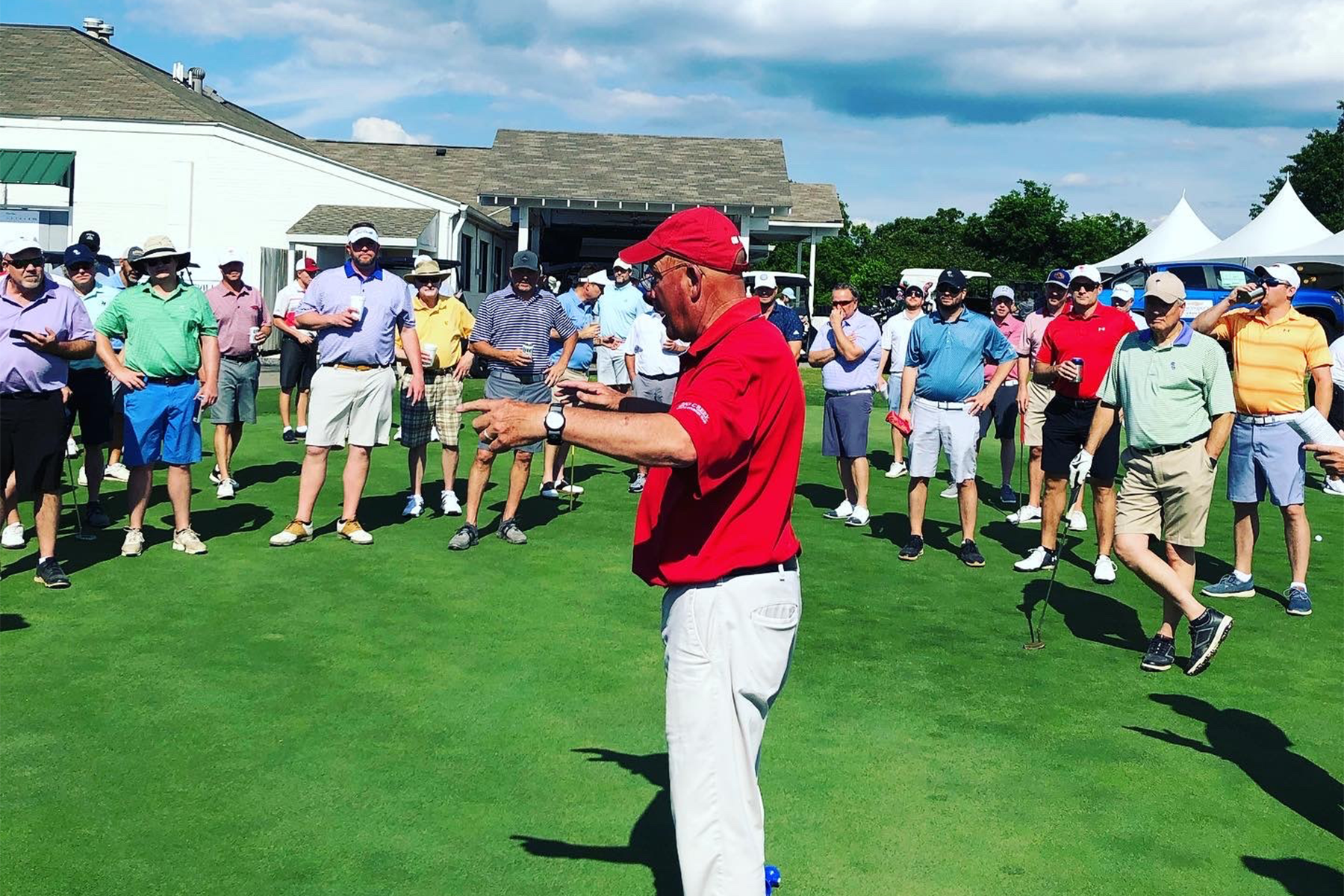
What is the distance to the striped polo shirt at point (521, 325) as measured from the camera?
944 cm

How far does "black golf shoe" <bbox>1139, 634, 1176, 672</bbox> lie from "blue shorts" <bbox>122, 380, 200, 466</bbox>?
6.12 meters

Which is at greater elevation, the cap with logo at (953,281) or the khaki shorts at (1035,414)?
the cap with logo at (953,281)

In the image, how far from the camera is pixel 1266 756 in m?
5.30

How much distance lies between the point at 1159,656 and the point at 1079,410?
266cm

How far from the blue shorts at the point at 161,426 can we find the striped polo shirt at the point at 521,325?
87.3 inches

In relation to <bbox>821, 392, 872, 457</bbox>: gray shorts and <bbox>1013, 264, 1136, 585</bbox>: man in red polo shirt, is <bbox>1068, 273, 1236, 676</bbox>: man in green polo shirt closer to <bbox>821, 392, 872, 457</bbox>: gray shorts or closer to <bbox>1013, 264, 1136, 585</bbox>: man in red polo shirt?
<bbox>1013, 264, 1136, 585</bbox>: man in red polo shirt

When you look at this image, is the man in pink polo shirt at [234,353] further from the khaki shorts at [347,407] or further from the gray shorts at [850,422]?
the gray shorts at [850,422]

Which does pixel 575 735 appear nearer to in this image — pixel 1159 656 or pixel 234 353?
pixel 1159 656

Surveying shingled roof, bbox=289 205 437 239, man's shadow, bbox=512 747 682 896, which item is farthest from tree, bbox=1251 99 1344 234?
man's shadow, bbox=512 747 682 896

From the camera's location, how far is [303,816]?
4.36 meters

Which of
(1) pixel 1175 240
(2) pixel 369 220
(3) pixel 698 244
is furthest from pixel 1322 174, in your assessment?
(3) pixel 698 244

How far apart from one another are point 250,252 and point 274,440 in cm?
1517

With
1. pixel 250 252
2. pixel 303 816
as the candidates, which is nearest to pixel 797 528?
pixel 303 816

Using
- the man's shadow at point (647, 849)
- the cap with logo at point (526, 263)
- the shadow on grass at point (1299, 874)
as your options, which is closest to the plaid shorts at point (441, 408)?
the cap with logo at point (526, 263)
